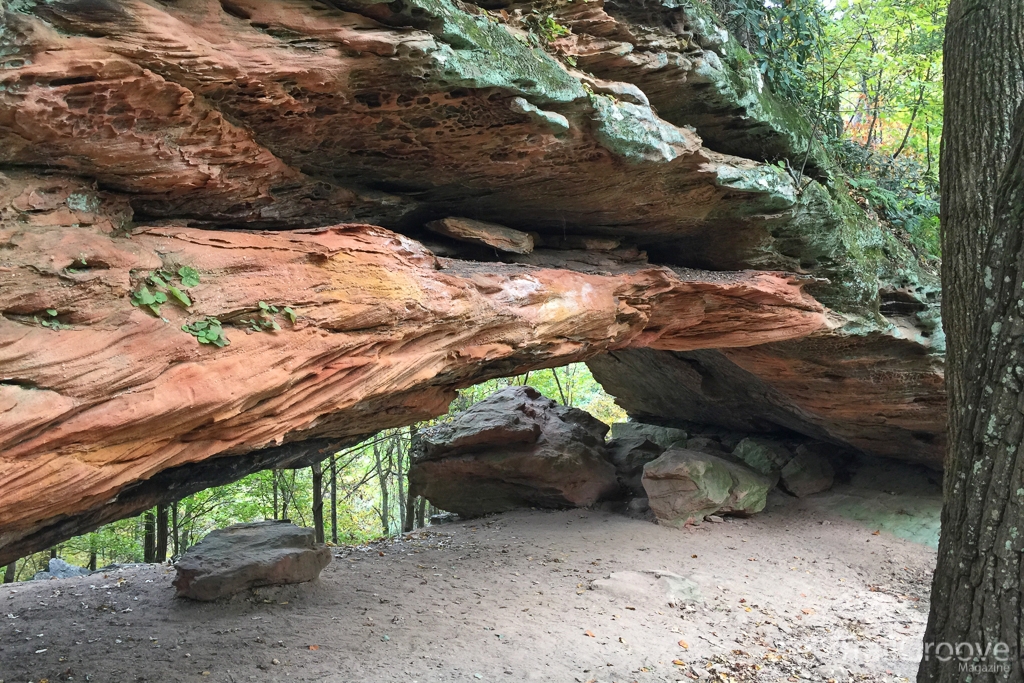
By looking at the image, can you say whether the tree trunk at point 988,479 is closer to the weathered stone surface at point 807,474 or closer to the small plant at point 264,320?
the small plant at point 264,320

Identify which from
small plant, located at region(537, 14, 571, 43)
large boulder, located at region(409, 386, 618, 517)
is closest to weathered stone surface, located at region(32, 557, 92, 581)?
large boulder, located at region(409, 386, 618, 517)

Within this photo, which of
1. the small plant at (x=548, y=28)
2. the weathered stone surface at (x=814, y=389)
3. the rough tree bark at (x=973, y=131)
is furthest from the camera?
the weathered stone surface at (x=814, y=389)

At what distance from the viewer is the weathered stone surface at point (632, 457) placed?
1224cm

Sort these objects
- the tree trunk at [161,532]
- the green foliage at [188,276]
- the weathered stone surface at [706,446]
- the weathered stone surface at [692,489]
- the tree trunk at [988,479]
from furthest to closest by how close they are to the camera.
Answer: the tree trunk at [161,532] → the weathered stone surface at [706,446] → the weathered stone surface at [692,489] → the green foliage at [188,276] → the tree trunk at [988,479]

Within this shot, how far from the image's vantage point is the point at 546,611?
773 cm

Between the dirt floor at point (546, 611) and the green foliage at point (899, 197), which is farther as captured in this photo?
the green foliage at point (899, 197)

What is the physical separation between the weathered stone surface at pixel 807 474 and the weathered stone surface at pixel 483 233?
7798 millimetres

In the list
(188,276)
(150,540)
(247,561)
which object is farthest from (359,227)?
(150,540)

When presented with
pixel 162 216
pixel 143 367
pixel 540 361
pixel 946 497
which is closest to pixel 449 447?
pixel 540 361

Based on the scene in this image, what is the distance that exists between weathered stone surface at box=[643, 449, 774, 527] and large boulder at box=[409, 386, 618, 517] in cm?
127

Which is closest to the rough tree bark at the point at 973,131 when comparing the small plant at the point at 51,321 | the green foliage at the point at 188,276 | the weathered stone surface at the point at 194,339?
the weathered stone surface at the point at 194,339

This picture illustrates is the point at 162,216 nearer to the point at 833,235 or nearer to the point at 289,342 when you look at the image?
the point at 289,342

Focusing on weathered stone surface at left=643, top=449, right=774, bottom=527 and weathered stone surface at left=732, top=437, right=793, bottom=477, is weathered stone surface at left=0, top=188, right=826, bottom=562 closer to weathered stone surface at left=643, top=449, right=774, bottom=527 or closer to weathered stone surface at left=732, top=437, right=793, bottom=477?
weathered stone surface at left=643, top=449, right=774, bottom=527

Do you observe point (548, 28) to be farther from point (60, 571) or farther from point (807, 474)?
point (60, 571)
